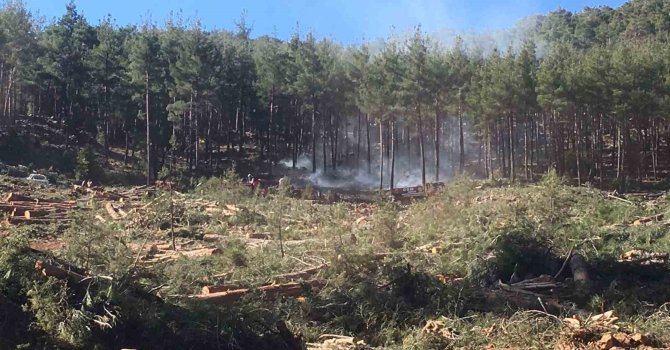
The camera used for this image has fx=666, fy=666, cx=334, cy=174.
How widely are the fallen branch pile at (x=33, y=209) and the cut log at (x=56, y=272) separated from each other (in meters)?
11.6

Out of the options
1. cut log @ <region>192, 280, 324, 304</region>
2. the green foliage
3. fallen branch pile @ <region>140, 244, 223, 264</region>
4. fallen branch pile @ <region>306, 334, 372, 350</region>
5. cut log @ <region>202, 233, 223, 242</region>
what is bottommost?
fallen branch pile @ <region>306, 334, 372, 350</region>

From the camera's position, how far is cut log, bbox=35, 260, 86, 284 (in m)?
9.62

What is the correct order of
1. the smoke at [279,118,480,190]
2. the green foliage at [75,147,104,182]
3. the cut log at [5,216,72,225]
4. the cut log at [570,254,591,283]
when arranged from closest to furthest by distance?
the cut log at [570,254,591,283], the cut log at [5,216,72,225], the green foliage at [75,147,104,182], the smoke at [279,118,480,190]

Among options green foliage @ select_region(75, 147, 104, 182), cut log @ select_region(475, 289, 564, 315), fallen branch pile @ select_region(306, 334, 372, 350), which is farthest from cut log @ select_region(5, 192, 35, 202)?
cut log @ select_region(475, 289, 564, 315)

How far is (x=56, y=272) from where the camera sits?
9672 mm

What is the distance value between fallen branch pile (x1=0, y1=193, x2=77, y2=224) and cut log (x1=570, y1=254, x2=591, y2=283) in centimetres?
1590

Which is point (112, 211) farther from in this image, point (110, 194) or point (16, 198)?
point (110, 194)

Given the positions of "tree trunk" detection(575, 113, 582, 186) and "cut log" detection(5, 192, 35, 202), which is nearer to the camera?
"cut log" detection(5, 192, 35, 202)

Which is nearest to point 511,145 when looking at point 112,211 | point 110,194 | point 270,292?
point 110,194

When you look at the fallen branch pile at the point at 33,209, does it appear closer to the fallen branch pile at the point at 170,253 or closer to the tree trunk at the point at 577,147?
the fallen branch pile at the point at 170,253

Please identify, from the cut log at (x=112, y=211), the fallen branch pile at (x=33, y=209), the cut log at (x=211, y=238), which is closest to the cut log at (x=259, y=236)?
the cut log at (x=211, y=238)

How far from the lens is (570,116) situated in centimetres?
4388

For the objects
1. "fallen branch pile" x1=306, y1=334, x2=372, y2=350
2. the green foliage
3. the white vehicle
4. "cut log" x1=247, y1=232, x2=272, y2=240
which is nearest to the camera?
"fallen branch pile" x1=306, y1=334, x2=372, y2=350

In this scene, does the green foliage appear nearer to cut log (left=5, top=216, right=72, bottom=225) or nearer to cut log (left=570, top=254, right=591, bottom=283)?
cut log (left=5, top=216, right=72, bottom=225)
